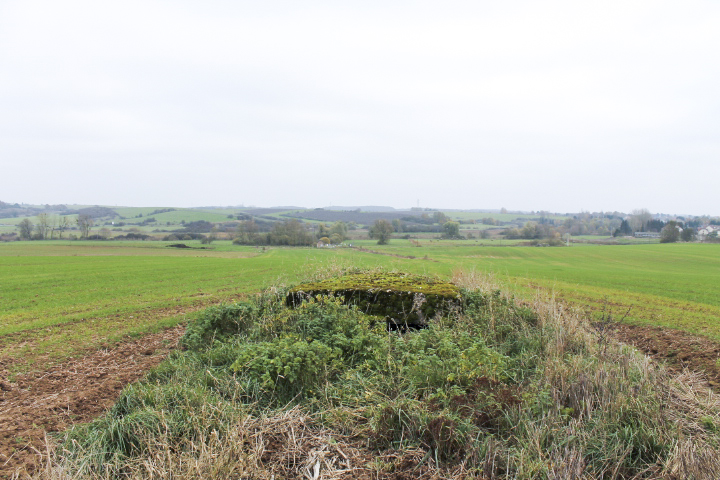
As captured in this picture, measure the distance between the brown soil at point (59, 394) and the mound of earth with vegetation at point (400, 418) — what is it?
40cm

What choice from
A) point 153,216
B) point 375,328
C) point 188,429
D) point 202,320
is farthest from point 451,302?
point 153,216

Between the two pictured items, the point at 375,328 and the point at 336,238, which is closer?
the point at 375,328

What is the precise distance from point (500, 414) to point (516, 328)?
3.41 meters

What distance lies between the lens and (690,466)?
3732mm

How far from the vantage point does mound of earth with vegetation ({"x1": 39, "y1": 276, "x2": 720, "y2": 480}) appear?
3.90m

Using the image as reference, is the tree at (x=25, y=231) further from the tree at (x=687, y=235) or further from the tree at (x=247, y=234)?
the tree at (x=687, y=235)

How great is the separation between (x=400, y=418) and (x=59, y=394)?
4.94m

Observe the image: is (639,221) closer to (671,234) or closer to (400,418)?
(671,234)

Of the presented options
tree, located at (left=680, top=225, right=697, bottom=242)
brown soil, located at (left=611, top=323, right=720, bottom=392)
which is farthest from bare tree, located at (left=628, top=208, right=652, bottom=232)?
brown soil, located at (left=611, top=323, right=720, bottom=392)

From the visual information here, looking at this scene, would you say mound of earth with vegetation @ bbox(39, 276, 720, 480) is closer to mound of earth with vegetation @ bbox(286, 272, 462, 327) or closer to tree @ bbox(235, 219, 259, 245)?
mound of earth with vegetation @ bbox(286, 272, 462, 327)

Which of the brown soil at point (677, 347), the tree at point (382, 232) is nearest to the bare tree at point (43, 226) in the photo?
the tree at point (382, 232)

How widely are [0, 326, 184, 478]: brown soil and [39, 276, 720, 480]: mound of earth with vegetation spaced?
400 millimetres

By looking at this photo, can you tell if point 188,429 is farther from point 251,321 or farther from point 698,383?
point 698,383

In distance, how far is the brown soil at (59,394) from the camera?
449 cm
